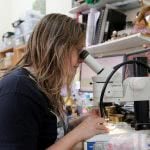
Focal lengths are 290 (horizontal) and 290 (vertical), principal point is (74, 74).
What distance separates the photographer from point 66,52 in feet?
3.76

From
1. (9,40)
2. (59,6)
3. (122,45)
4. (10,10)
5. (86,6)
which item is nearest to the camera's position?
(122,45)

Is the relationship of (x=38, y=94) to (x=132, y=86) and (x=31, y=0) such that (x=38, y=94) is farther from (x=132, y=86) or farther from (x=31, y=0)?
(x=31, y=0)

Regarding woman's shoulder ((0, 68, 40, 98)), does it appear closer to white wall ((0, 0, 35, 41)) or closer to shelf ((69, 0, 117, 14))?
shelf ((69, 0, 117, 14))

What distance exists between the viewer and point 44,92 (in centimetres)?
106

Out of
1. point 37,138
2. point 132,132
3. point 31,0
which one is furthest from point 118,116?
point 31,0

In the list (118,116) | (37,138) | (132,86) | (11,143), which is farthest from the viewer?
(118,116)

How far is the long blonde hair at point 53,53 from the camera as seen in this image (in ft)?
3.63

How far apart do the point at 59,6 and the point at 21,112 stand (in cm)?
218

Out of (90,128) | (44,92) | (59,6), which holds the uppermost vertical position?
(59,6)

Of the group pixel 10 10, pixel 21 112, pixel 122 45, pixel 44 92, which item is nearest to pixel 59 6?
pixel 122 45

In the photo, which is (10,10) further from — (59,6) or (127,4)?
(127,4)

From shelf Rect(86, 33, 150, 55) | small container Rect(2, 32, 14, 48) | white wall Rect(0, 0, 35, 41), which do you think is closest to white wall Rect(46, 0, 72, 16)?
small container Rect(2, 32, 14, 48)

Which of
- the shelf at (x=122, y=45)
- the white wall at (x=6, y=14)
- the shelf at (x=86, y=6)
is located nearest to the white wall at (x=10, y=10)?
the white wall at (x=6, y=14)

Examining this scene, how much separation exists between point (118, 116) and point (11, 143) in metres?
0.73
